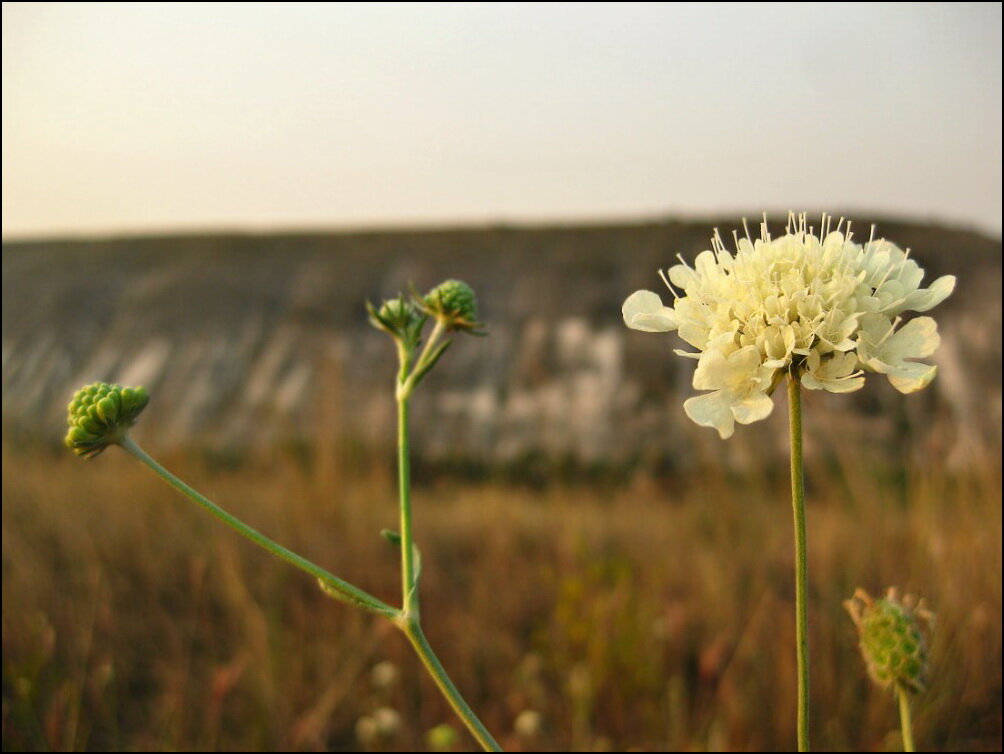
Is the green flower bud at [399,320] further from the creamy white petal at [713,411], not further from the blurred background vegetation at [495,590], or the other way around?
the blurred background vegetation at [495,590]

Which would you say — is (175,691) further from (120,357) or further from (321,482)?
(120,357)

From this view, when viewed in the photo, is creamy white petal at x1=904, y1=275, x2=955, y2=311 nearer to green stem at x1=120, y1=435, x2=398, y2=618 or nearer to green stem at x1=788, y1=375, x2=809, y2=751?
green stem at x1=788, y1=375, x2=809, y2=751

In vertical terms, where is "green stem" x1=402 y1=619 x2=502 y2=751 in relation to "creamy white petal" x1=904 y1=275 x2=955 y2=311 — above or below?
below

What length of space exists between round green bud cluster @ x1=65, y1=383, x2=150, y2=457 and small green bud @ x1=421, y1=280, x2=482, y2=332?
Answer: 0.42 m

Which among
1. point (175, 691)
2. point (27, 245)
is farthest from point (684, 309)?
point (27, 245)

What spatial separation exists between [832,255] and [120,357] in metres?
13.2

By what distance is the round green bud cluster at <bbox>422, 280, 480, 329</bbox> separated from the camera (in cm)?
130

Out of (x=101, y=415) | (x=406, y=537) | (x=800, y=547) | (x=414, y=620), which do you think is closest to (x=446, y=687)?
(x=414, y=620)

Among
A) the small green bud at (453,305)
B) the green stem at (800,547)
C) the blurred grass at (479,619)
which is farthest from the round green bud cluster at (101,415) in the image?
the blurred grass at (479,619)

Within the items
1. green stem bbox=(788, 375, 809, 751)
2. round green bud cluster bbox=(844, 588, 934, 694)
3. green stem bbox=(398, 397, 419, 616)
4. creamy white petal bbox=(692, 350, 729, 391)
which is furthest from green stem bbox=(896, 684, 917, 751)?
green stem bbox=(398, 397, 419, 616)

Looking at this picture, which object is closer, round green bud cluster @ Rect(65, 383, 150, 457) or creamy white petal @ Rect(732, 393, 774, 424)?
creamy white petal @ Rect(732, 393, 774, 424)

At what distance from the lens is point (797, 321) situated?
0.99 meters

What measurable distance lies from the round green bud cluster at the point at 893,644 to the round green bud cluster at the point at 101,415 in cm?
97

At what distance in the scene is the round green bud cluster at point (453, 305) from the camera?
1.30 m
